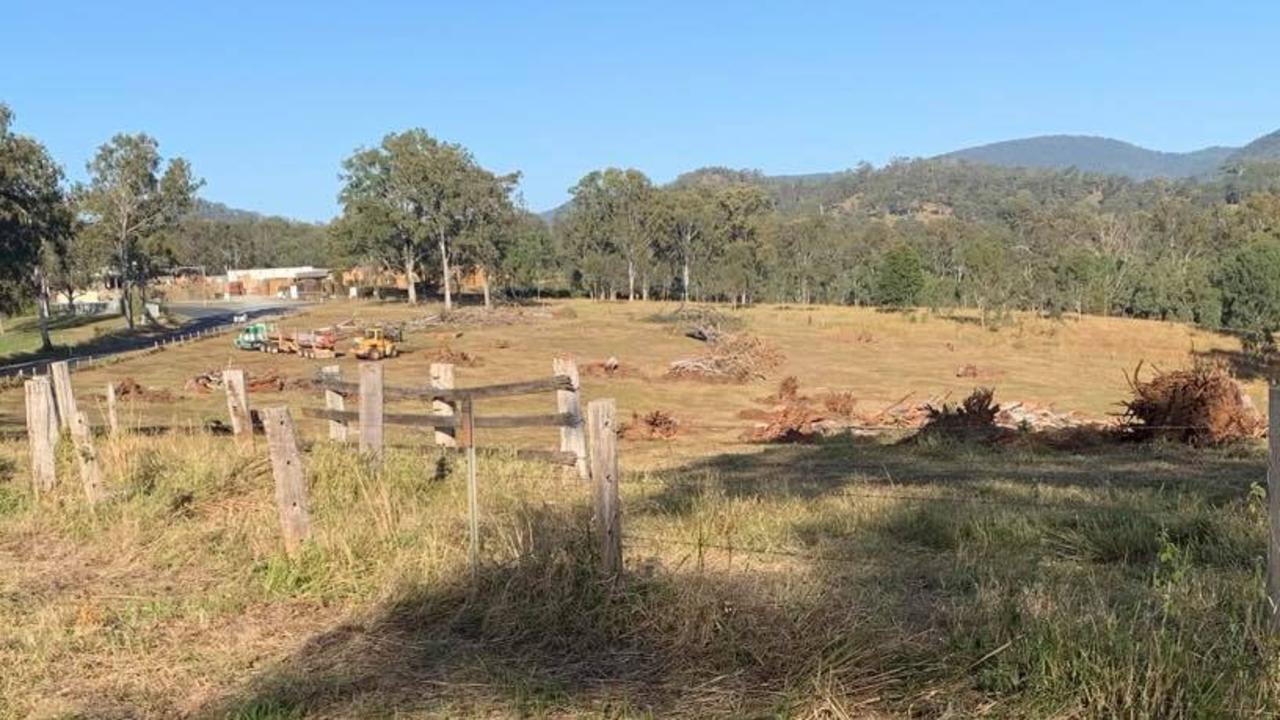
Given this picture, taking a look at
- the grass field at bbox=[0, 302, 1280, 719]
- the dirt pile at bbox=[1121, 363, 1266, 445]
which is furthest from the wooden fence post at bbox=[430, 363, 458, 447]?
the dirt pile at bbox=[1121, 363, 1266, 445]

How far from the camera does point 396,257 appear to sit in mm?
89688

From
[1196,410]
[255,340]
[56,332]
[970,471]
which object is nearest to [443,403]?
[970,471]

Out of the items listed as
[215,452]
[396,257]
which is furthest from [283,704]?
[396,257]

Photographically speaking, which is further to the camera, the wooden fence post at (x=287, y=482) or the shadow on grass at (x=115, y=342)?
the shadow on grass at (x=115, y=342)

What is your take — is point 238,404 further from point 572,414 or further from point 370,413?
point 572,414

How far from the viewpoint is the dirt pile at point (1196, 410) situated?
53.9 ft

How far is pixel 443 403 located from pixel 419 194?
6873 cm

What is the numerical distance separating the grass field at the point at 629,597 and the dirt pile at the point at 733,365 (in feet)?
86.7

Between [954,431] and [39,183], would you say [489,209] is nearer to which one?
[39,183]

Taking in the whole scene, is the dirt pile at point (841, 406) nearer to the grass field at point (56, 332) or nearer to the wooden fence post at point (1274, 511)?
the wooden fence post at point (1274, 511)

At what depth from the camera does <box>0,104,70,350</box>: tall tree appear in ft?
145

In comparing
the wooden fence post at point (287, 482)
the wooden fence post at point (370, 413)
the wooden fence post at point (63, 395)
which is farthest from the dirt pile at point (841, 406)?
the wooden fence post at point (287, 482)

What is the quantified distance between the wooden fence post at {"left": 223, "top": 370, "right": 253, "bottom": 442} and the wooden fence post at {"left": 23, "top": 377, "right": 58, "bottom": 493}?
1975 millimetres

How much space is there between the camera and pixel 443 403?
12273 mm
